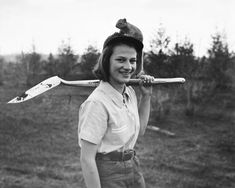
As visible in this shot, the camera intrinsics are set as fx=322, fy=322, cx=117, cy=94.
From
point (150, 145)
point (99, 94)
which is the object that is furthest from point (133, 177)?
point (150, 145)

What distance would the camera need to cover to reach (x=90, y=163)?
1.46 metres

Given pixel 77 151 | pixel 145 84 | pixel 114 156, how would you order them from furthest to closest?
1. pixel 77 151
2. pixel 145 84
3. pixel 114 156

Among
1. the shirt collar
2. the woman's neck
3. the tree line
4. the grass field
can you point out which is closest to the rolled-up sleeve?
the shirt collar

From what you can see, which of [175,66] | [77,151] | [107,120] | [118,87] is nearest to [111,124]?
[107,120]

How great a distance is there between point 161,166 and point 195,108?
243 inches

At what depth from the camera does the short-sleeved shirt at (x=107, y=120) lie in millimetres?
1470

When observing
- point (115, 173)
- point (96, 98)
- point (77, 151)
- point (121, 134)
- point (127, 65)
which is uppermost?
point (127, 65)

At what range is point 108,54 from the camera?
1.61 m

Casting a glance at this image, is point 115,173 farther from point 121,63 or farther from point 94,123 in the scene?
point 121,63

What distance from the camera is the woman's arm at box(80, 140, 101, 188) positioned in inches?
57.4

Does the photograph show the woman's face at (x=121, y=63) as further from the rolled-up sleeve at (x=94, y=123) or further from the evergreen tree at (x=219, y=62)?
the evergreen tree at (x=219, y=62)

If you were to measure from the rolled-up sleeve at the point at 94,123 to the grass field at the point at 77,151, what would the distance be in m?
1.60

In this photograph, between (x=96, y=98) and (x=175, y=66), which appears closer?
(x=96, y=98)

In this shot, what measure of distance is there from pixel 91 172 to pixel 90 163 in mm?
44
